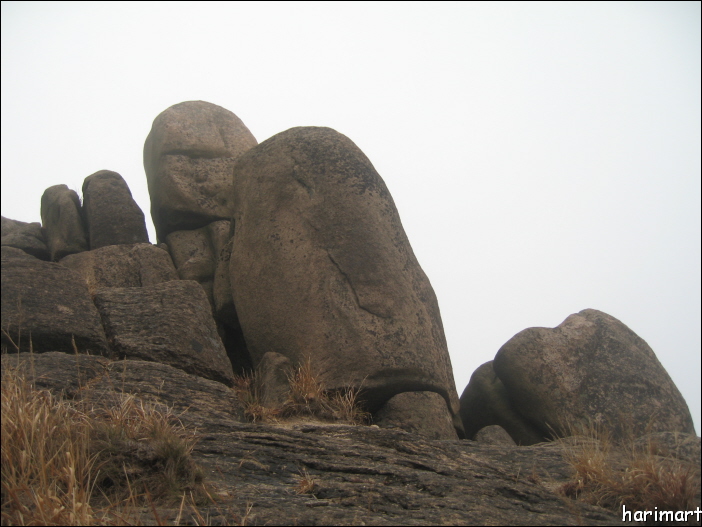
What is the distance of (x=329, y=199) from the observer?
676 centimetres

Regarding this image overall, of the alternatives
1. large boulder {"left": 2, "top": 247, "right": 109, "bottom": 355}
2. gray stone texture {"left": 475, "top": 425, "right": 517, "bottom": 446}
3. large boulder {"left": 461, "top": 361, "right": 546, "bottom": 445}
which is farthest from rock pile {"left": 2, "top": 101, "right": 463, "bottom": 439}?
large boulder {"left": 461, "top": 361, "right": 546, "bottom": 445}

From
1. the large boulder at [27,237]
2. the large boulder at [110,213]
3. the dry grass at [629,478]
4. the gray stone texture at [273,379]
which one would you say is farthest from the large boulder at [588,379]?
the large boulder at [27,237]

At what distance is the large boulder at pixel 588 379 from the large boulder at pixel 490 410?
4.7 inches

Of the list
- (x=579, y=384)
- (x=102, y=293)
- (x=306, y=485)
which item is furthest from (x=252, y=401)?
(x=579, y=384)

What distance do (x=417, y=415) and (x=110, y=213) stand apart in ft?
14.0

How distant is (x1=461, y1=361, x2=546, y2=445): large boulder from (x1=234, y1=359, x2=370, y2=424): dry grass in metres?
1.91

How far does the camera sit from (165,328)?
5.63m

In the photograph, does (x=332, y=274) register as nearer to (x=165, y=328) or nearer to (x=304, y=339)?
(x=304, y=339)

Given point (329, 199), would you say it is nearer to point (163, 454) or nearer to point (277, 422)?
point (277, 422)

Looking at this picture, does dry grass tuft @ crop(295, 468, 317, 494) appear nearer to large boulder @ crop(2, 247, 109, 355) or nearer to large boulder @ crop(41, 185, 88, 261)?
large boulder @ crop(2, 247, 109, 355)

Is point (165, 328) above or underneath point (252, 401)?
above

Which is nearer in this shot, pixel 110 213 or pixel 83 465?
pixel 83 465

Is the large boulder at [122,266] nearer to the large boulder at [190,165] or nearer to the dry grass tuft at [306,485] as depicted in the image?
the large boulder at [190,165]

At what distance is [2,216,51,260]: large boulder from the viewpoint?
25.6 ft
